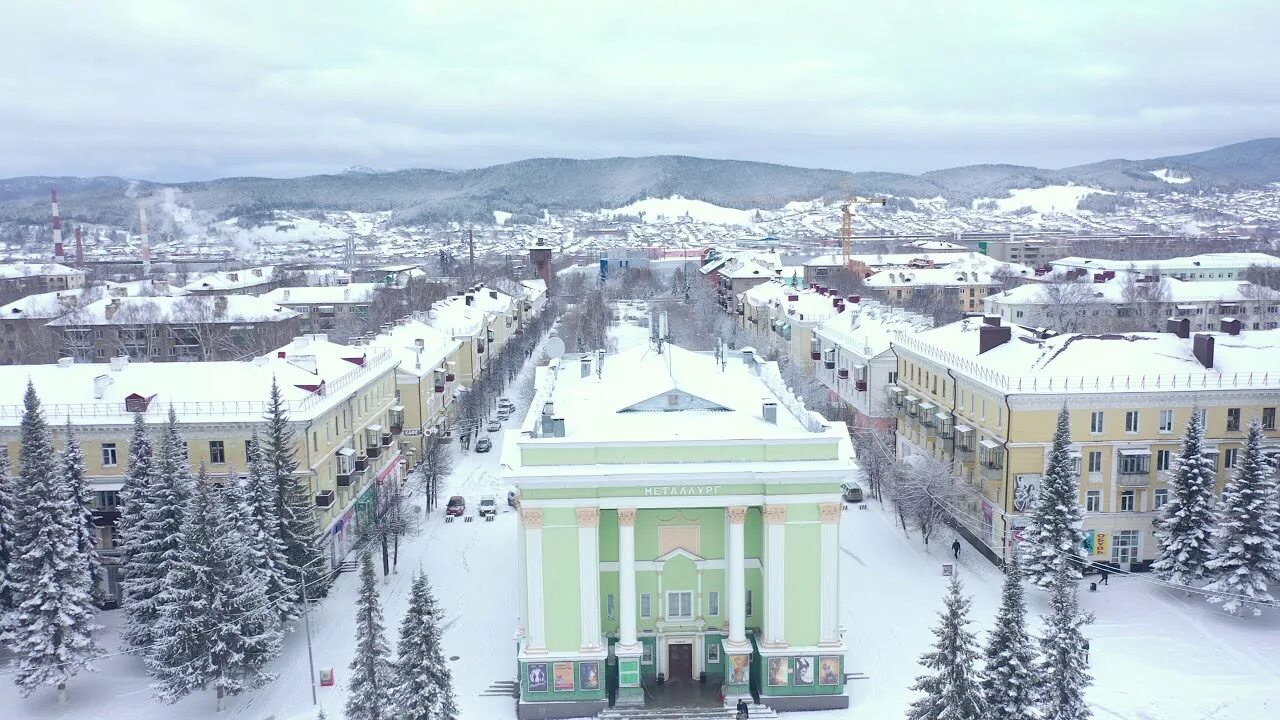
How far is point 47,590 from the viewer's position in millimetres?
29359

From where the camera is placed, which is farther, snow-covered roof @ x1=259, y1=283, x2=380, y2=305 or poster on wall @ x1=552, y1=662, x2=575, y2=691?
snow-covered roof @ x1=259, y1=283, x2=380, y2=305

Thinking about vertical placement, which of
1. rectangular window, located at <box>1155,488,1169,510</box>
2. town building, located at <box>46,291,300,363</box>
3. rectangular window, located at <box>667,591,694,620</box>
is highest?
town building, located at <box>46,291,300,363</box>

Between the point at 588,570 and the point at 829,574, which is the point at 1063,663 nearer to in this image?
the point at 829,574

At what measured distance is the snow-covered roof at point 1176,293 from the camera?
8894cm

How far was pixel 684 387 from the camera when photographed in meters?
32.7

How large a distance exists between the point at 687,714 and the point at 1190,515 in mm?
20119

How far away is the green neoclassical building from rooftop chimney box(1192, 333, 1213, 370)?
1879 cm

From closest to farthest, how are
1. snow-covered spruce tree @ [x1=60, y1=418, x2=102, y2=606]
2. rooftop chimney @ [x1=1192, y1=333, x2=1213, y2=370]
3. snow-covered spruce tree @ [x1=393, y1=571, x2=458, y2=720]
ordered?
snow-covered spruce tree @ [x1=393, y1=571, x2=458, y2=720] < snow-covered spruce tree @ [x1=60, y1=418, x2=102, y2=606] < rooftop chimney @ [x1=1192, y1=333, x2=1213, y2=370]

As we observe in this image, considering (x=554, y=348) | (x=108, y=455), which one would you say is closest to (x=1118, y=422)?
(x=554, y=348)

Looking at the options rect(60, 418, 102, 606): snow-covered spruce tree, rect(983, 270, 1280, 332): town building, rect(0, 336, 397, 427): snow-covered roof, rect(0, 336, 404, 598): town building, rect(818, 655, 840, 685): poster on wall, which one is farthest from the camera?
rect(983, 270, 1280, 332): town building

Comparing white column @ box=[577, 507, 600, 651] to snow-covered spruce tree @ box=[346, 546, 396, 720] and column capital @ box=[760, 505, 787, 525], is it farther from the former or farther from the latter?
snow-covered spruce tree @ box=[346, 546, 396, 720]

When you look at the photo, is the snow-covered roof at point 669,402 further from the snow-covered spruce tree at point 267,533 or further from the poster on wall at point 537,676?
the snow-covered spruce tree at point 267,533

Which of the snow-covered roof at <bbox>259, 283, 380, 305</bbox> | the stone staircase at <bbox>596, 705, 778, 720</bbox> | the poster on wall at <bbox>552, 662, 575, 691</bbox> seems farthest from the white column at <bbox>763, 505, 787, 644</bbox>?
the snow-covered roof at <bbox>259, 283, 380, 305</bbox>

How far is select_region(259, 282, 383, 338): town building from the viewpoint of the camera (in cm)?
10569
